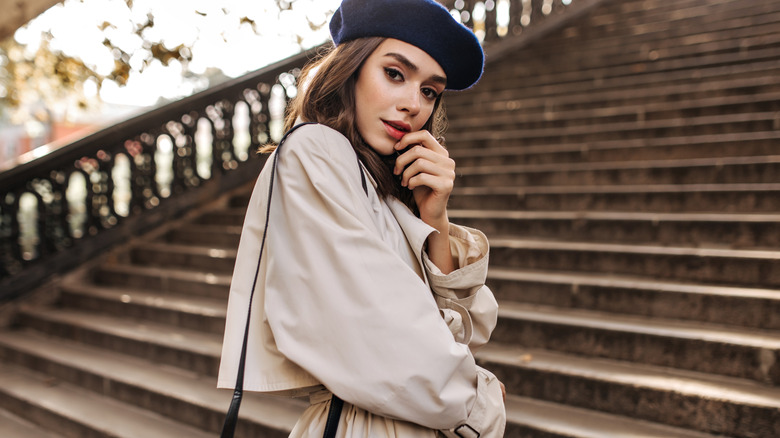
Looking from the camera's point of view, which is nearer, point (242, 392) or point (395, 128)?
point (242, 392)

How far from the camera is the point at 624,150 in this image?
16.2ft

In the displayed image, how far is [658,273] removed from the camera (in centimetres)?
346

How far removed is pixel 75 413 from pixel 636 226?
4007 millimetres

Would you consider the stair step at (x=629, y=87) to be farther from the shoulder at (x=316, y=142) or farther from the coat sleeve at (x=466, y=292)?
the shoulder at (x=316, y=142)

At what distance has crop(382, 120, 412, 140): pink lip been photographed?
4.54ft

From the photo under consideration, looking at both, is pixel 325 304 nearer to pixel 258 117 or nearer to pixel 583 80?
pixel 258 117

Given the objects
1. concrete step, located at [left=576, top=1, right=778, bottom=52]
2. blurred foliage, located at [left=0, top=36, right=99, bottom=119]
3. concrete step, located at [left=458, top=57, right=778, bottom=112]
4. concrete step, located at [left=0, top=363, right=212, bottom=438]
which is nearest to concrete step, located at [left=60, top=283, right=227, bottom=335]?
concrete step, located at [left=0, top=363, right=212, bottom=438]

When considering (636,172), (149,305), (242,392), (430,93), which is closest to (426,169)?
(430,93)

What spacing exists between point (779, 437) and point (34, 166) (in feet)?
19.9

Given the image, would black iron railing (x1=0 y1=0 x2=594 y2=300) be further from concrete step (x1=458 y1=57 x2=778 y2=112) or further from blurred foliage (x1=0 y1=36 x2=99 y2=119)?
concrete step (x1=458 y1=57 x2=778 y2=112)

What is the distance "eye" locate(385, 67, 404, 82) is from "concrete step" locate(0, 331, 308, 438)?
233 centimetres

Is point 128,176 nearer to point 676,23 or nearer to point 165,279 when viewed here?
point 165,279

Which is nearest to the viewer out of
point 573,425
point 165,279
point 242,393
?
point 242,393

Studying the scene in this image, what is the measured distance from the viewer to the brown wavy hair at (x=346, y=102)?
136 centimetres
